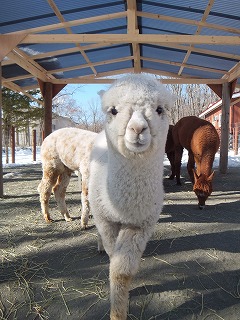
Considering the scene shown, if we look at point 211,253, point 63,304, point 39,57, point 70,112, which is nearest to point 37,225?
point 63,304

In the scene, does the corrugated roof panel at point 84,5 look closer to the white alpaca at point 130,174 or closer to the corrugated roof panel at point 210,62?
the corrugated roof panel at point 210,62

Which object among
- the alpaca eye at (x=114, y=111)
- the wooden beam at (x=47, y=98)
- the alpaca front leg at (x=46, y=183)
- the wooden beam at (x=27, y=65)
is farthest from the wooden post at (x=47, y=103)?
the alpaca eye at (x=114, y=111)

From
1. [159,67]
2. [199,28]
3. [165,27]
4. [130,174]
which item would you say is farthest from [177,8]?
[130,174]

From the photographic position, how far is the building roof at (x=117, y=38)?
5125 millimetres

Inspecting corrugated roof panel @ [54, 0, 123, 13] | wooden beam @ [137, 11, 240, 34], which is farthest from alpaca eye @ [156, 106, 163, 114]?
wooden beam @ [137, 11, 240, 34]

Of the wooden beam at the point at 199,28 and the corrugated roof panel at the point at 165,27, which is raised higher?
the corrugated roof panel at the point at 165,27

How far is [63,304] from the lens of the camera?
2320mm

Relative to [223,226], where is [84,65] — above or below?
above

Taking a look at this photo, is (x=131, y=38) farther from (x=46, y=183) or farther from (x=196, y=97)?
(x=196, y=97)

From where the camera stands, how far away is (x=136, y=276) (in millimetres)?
2725

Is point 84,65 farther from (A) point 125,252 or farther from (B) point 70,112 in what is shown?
(B) point 70,112

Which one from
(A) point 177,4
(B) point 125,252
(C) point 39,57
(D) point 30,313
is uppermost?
(A) point 177,4

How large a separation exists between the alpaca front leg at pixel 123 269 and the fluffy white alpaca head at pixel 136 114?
70 centimetres

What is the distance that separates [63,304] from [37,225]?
6.90ft
